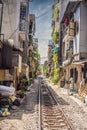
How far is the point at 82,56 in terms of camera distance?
85.9 ft

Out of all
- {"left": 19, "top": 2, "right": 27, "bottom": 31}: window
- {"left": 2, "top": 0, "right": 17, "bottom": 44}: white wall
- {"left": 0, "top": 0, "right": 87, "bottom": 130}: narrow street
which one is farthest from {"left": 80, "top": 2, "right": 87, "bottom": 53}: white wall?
{"left": 19, "top": 2, "right": 27, "bottom": 31}: window

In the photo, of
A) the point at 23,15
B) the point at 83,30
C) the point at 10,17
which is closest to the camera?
the point at 83,30

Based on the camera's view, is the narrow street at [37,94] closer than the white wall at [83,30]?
Yes

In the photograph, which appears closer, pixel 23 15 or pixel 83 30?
pixel 83 30

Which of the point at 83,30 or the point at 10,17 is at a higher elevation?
the point at 10,17

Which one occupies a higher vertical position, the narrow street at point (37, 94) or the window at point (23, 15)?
the window at point (23, 15)

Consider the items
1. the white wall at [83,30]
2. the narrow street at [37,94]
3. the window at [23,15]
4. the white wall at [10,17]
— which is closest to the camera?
the narrow street at [37,94]

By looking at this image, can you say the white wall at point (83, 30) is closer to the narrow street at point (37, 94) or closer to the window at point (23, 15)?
the narrow street at point (37, 94)

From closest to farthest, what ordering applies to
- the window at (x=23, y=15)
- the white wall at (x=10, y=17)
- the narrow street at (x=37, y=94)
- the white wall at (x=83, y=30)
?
the narrow street at (x=37, y=94) → the white wall at (x=83, y=30) → the white wall at (x=10, y=17) → the window at (x=23, y=15)

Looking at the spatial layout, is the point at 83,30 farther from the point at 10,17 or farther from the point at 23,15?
A: the point at 23,15

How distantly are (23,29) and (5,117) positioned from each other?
66.5ft

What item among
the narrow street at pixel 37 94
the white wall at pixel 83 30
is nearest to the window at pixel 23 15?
the narrow street at pixel 37 94

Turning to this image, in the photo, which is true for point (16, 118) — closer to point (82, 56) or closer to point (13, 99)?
point (13, 99)

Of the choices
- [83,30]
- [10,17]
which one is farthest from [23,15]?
[83,30]
